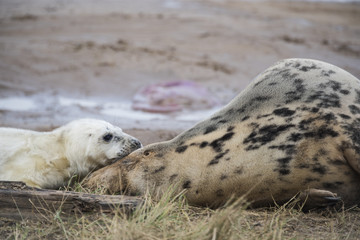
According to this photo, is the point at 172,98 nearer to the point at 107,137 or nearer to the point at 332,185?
the point at 107,137

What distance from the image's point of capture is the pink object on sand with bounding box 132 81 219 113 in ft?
25.7

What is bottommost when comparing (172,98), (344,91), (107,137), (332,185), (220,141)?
(172,98)

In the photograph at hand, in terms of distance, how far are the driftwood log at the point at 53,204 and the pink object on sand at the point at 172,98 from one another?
4.54 m

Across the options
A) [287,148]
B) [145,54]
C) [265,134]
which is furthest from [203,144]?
[145,54]

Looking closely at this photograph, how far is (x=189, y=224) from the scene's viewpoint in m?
3.00

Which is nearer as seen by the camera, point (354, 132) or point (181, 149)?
point (354, 132)

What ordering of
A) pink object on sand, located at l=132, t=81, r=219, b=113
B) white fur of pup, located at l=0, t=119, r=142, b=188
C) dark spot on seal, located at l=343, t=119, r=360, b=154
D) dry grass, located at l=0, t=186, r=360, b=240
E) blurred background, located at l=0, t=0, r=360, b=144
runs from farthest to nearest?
1. pink object on sand, located at l=132, t=81, r=219, b=113
2. blurred background, located at l=0, t=0, r=360, b=144
3. white fur of pup, located at l=0, t=119, r=142, b=188
4. dark spot on seal, located at l=343, t=119, r=360, b=154
5. dry grass, located at l=0, t=186, r=360, b=240

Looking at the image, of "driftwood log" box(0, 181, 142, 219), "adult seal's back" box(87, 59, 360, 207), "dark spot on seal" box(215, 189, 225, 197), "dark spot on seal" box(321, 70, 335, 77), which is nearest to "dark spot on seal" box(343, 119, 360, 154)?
"adult seal's back" box(87, 59, 360, 207)

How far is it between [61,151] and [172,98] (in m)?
4.16

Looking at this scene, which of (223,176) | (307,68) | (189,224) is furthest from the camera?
(307,68)

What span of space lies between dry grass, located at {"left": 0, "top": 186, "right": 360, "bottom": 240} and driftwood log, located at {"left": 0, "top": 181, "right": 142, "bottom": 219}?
1.7 inches

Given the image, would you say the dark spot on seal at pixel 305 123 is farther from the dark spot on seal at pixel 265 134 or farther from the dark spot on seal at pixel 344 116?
the dark spot on seal at pixel 344 116

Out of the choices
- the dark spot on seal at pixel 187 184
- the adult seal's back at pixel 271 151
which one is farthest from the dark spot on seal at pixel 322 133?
the dark spot on seal at pixel 187 184

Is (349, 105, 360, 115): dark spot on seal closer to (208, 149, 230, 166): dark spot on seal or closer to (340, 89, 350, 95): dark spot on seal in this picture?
(340, 89, 350, 95): dark spot on seal
